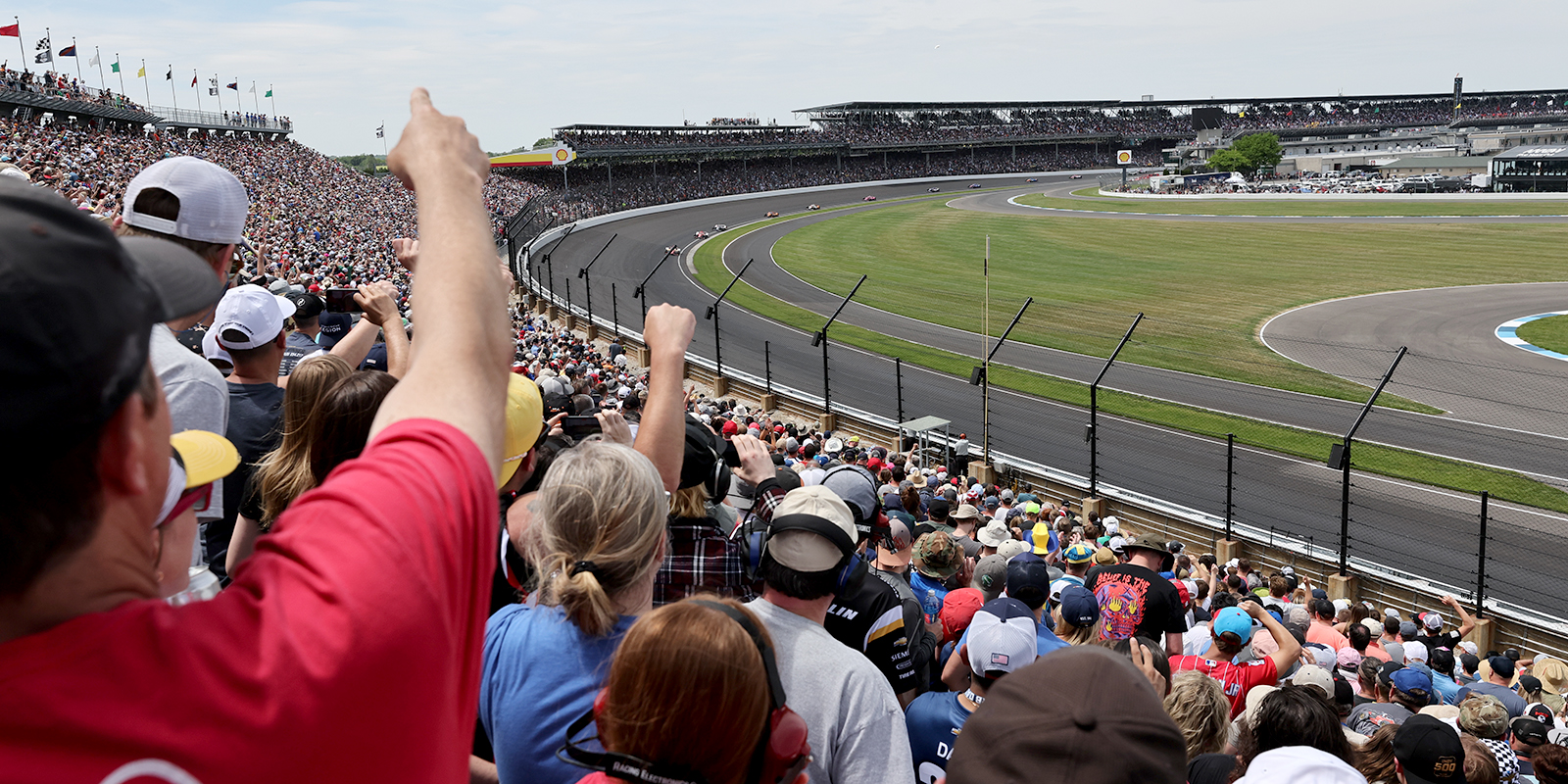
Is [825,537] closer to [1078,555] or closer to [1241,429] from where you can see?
[1078,555]

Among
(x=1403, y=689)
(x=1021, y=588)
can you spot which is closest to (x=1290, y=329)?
(x=1403, y=689)

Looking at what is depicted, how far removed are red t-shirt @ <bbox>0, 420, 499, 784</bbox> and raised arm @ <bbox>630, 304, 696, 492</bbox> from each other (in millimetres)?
1955

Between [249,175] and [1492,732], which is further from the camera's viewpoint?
[249,175]

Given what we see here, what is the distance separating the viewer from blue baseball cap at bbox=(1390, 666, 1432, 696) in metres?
6.31

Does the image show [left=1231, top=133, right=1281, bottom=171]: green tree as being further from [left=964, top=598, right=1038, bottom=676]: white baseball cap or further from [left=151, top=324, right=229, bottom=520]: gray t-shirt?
[left=151, top=324, right=229, bottom=520]: gray t-shirt

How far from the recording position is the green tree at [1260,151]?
91.8 metres

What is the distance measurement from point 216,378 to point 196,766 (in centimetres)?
244

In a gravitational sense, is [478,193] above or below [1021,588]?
above

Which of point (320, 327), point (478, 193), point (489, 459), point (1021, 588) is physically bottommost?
point (1021, 588)

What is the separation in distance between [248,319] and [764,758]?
11.1 ft

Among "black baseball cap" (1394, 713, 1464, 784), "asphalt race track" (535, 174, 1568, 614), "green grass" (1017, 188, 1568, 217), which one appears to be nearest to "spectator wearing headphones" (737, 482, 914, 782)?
"black baseball cap" (1394, 713, 1464, 784)

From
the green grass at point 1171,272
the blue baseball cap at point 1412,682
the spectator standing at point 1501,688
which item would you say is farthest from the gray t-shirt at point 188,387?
the green grass at point 1171,272

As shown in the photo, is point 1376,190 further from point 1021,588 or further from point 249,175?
point 1021,588

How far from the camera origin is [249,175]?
133 feet
